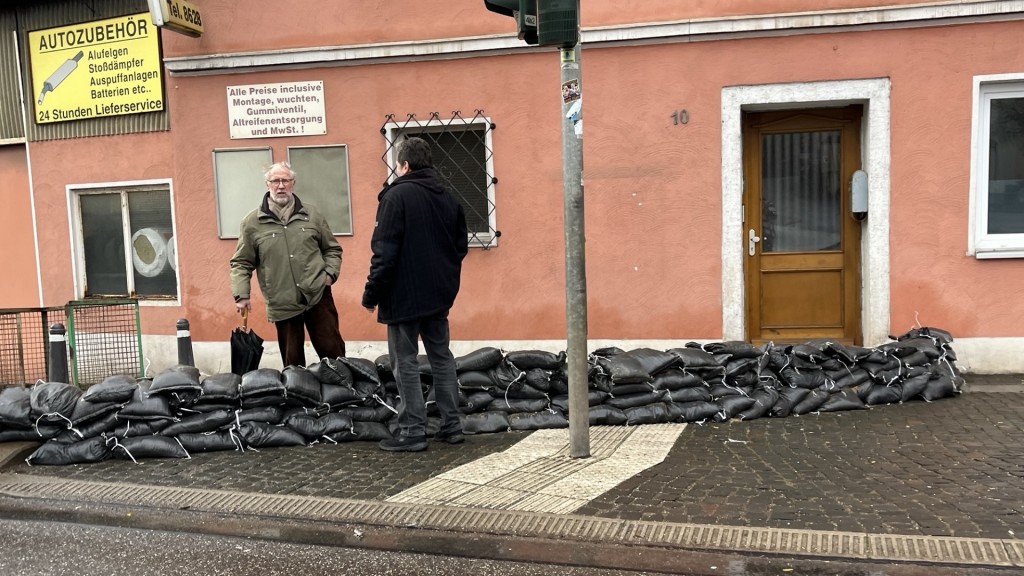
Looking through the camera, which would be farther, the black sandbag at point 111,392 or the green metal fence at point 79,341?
the green metal fence at point 79,341

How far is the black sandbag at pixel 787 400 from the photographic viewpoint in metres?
6.00

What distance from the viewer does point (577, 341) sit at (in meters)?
4.94

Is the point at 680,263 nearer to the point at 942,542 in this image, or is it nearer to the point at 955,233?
the point at 955,233

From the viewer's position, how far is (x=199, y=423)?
5.55 m

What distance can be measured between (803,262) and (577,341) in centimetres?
370

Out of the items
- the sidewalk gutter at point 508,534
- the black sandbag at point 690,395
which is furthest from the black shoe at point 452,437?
the black sandbag at point 690,395

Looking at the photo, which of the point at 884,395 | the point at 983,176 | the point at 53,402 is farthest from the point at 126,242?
the point at 983,176

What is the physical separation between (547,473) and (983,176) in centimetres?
506

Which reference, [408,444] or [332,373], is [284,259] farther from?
[408,444]

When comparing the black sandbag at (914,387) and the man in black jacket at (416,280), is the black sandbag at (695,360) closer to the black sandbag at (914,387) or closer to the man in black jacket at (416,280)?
the black sandbag at (914,387)

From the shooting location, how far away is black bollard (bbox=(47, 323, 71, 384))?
725 cm

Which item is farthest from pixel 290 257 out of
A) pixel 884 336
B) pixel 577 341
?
pixel 884 336

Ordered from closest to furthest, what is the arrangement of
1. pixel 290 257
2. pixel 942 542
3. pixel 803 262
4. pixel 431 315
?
pixel 942 542 → pixel 431 315 → pixel 290 257 → pixel 803 262

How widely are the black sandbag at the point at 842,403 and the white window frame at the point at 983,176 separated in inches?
81.4
